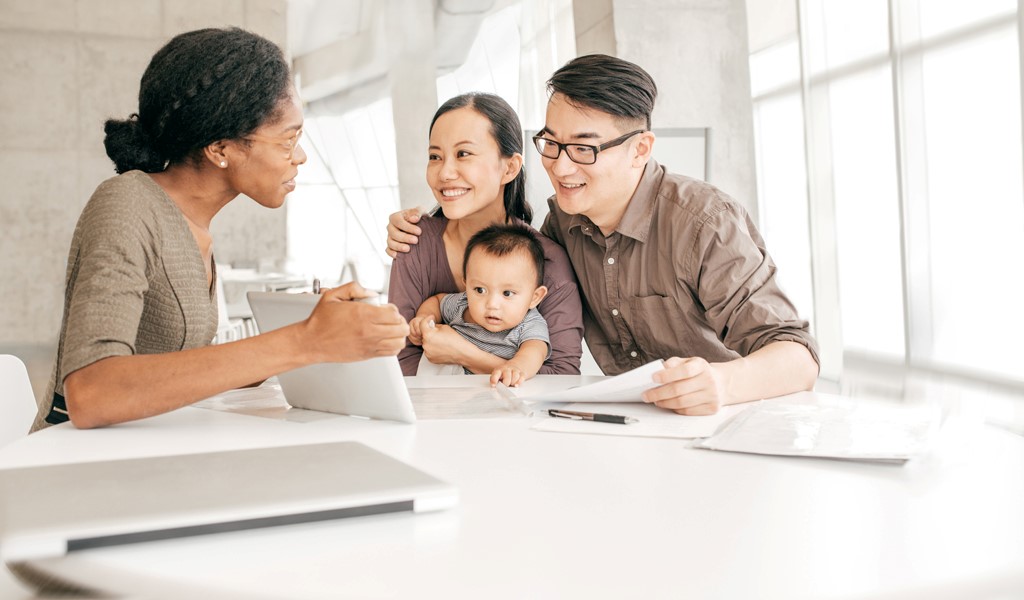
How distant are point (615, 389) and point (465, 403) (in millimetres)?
278

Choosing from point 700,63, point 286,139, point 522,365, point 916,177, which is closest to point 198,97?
point 286,139

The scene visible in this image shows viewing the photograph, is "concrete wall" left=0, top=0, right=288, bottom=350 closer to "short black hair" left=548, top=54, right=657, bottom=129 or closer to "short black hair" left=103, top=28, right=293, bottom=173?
"short black hair" left=103, top=28, right=293, bottom=173

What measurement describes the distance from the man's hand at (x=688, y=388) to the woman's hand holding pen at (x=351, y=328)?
0.43 metres

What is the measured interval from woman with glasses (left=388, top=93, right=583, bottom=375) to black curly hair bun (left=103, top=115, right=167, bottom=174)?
2.35ft

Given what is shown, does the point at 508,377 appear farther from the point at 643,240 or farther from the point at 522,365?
the point at 643,240

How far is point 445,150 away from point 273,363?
1.13m

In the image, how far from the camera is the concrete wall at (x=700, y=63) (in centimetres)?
483

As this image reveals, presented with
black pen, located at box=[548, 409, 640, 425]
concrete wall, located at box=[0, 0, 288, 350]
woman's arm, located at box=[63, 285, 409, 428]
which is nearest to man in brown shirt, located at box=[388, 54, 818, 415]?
black pen, located at box=[548, 409, 640, 425]

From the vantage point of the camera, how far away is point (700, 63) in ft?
16.2

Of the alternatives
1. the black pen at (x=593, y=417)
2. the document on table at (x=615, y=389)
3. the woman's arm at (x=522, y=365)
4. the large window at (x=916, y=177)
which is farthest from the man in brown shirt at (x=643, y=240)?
the large window at (x=916, y=177)

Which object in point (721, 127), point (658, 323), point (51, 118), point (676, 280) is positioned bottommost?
point (658, 323)

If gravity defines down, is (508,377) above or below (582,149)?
below

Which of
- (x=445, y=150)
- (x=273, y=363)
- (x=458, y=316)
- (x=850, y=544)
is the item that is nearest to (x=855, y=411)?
(x=850, y=544)

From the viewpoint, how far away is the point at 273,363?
135cm
